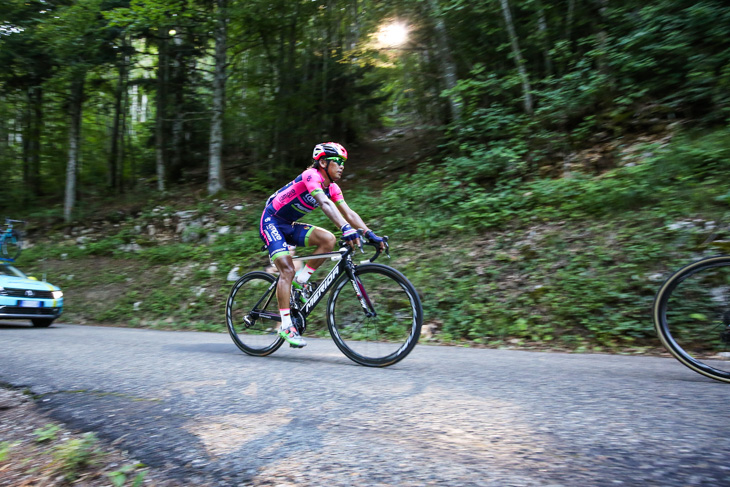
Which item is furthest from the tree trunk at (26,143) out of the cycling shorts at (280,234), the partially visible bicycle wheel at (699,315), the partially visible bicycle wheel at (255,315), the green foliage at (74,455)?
the partially visible bicycle wheel at (699,315)

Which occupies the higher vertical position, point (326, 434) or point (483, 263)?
point (483, 263)

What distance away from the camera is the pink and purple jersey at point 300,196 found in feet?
13.7

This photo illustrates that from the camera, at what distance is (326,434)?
198 centimetres

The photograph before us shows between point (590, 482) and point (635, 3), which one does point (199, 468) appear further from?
point (635, 3)

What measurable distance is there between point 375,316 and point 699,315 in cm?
238

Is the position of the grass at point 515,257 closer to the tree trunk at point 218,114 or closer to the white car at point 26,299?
the white car at point 26,299

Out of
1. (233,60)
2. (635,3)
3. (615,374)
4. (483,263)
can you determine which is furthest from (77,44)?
(615,374)

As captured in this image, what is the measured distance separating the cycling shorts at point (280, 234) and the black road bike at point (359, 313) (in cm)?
19

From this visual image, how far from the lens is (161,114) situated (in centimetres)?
1667

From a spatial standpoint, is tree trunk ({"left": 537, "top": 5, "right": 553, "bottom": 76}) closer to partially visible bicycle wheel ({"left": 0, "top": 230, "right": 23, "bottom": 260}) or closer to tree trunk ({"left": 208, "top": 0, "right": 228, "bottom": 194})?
tree trunk ({"left": 208, "top": 0, "right": 228, "bottom": 194})

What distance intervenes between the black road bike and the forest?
2.18 metres

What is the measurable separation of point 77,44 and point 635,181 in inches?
611

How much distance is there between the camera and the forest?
621 cm

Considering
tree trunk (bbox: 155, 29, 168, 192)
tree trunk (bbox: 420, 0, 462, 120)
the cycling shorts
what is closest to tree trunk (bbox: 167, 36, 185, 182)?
tree trunk (bbox: 155, 29, 168, 192)
